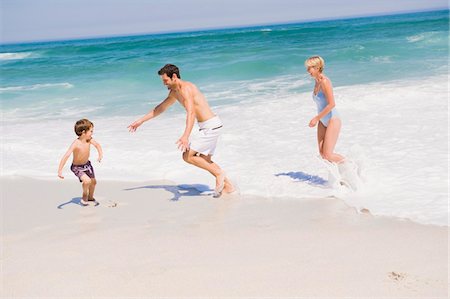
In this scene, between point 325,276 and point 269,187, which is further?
point 269,187

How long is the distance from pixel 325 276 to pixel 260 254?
58 centimetres

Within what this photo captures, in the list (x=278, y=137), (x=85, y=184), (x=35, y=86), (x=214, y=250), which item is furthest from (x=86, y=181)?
(x=35, y=86)

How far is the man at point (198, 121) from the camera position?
5008 mm

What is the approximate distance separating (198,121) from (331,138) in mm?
1381

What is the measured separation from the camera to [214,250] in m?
3.90

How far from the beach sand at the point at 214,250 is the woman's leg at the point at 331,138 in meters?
0.57

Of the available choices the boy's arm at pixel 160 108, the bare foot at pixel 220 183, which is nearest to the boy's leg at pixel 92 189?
the boy's arm at pixel 160 108

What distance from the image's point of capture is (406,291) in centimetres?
310

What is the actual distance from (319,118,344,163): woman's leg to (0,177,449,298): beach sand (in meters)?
0.57

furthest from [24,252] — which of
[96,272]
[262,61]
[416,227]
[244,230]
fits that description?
[262,61]

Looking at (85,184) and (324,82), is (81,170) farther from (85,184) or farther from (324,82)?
(324,82)

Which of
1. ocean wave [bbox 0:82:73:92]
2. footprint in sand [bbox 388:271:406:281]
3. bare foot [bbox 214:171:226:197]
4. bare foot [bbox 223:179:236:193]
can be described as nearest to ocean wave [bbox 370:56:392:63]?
ocean wave [bbox 0:82:73:92]

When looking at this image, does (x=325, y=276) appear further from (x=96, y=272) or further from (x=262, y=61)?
(x=262, y=61)

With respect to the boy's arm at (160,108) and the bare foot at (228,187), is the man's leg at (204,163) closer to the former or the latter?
the bare foot at (228,187)
